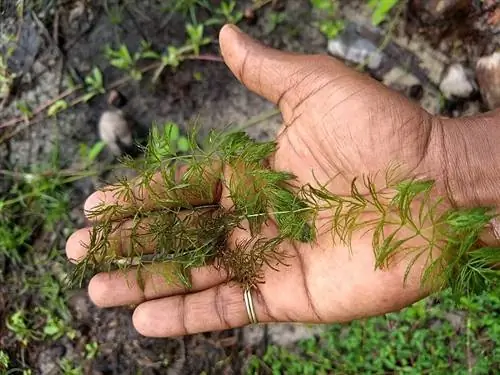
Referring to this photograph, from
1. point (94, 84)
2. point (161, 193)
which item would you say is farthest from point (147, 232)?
point (94, 84)

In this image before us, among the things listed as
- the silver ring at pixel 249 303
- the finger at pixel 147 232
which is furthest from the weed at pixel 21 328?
the silver ring at pixel 249 303

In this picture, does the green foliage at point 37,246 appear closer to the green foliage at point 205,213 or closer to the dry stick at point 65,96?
the dry stick at point 65,96

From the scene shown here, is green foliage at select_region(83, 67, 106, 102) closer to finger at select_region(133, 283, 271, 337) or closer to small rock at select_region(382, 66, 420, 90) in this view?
finger at select_region(133, 283, 271, 337)

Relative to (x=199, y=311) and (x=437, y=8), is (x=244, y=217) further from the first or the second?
(x=437, y=8)

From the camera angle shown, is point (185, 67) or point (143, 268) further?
point (185, 67)

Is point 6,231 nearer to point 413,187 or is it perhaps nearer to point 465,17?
point 413,187

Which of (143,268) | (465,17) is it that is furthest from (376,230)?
(465,17)

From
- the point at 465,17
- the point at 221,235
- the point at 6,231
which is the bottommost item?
the point at 6,231
